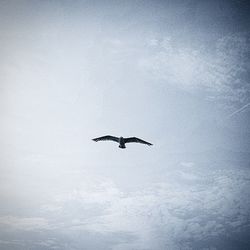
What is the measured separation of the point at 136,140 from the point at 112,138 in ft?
8.11

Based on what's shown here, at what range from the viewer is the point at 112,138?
2242 centimetres

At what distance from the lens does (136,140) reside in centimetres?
2286
